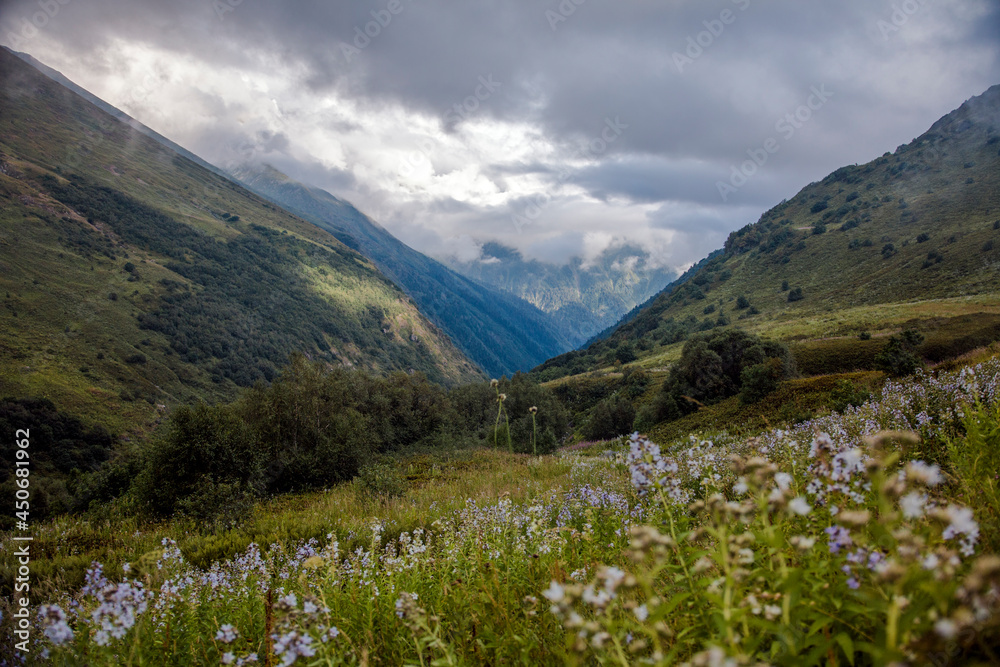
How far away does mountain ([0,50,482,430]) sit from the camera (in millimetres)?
76000

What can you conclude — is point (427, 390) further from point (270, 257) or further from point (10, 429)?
point (270, 257)

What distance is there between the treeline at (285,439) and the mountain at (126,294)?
56966 mm

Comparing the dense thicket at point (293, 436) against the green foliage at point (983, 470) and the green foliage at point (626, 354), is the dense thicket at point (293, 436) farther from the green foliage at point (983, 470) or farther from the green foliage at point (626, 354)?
the green foliage at point (626, 354)

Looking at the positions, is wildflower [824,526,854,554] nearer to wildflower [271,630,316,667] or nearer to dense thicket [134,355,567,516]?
wildflower [271,630,316,667]

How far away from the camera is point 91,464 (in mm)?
55156

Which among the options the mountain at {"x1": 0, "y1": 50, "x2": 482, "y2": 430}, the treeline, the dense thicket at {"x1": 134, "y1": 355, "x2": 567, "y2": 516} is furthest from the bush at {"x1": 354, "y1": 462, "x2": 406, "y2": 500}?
the mountain at {"x1": 0, "y1": 50, "x2": 482, "y2": 430}

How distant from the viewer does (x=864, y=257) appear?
303ft

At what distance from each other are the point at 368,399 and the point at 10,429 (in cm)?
5198

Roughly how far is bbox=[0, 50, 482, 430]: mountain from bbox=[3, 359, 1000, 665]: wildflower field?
85273mm

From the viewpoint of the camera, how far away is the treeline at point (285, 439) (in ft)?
49.3

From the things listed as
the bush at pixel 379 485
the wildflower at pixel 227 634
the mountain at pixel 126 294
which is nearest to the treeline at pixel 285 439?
the bush at pixel 379 485

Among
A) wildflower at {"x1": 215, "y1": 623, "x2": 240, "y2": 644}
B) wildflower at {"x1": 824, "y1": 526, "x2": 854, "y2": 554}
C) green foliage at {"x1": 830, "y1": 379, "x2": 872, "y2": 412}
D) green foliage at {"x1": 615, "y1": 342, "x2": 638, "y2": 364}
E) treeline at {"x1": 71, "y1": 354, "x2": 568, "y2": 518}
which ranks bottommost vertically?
treeline at {"x1": 71, "y1": 354, "x2": 568, "y2": 518}

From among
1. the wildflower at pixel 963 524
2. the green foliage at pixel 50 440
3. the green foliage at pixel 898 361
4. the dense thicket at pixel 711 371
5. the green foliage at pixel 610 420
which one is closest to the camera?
the wildflower at pixel 963 524

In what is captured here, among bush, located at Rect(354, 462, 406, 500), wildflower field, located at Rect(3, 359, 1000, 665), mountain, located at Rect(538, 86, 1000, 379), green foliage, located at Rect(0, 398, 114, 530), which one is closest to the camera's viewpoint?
wildflower field, located at Rect(3, 359, 1000, 665)
